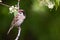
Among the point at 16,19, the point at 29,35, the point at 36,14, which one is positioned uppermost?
the point at 16,19

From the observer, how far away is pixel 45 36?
2285 millimetres


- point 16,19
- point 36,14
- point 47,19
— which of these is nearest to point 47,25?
point 47,19

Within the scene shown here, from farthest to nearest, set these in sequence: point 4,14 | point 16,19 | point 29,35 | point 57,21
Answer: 1. point 29,35
2. point 57,21
3. point 4,14
4. point 16,19

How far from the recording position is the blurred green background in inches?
82.4

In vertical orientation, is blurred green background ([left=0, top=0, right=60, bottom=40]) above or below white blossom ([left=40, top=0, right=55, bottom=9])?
below

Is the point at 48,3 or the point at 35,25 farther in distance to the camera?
the point at 35,25

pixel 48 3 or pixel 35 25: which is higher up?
pixel 48 3

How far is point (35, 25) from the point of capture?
2270 millimetres

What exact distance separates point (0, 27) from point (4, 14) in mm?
126

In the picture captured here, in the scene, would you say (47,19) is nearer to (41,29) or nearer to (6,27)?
(41,29)

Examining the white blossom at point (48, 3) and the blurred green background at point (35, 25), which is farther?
the blurred green background at point (35, 25)

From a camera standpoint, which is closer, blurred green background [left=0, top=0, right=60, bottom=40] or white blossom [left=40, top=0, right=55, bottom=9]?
white blossom [left=40, top=0, right=55, bottom=9]

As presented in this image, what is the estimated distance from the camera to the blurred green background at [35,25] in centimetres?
209

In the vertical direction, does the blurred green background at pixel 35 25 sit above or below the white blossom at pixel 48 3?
below
